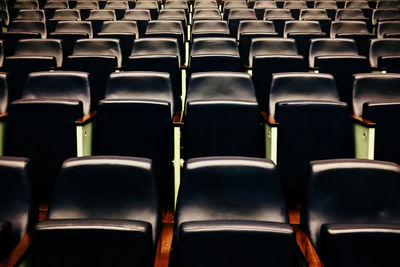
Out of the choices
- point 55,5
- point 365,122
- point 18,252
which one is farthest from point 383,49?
point 55,5

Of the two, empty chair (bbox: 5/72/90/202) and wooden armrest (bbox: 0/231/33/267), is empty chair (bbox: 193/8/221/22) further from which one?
wooden armrest (bbox: 0/231/33/267)

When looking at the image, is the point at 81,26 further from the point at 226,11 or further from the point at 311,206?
the point at 311,206

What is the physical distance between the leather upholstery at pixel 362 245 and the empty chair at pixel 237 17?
2.97ft

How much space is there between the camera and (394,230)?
0.87 ft

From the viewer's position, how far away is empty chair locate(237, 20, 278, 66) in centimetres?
91

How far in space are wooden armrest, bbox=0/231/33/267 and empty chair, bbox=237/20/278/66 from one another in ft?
2.20

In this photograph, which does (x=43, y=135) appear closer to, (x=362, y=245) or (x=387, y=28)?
Answer: (x=362, y=245)

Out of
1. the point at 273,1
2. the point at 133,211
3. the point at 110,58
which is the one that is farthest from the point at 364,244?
the point at 273,1

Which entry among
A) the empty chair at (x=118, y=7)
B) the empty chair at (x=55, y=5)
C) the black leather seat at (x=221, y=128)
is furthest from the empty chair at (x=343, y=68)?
the empty chair at (x=55, y=5)

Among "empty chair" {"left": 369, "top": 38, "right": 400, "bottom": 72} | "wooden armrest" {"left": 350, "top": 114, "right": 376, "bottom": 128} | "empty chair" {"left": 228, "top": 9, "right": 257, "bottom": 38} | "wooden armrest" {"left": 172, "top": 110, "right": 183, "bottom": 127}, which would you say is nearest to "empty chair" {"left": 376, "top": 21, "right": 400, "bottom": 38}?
"empty chair" {"left": 369, "top": 38, "right": 400, "bottom": 72}

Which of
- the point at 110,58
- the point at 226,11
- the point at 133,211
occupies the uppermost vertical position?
the point at 226,11

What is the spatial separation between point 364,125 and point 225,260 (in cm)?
31

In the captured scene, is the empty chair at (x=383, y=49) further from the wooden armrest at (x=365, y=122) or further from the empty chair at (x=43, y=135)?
the empty chair at (x=43, y=135)

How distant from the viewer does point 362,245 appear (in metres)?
0.27
